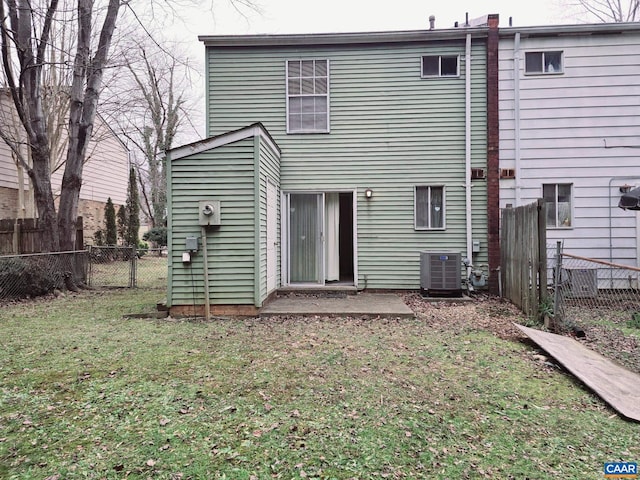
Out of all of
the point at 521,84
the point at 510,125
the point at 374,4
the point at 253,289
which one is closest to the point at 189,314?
the point at 253,289

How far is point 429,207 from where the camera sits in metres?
8.58

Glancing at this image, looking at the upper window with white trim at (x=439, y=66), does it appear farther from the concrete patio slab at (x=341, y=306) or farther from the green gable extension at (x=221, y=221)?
the concrete patio slab at (x=341, y=306)

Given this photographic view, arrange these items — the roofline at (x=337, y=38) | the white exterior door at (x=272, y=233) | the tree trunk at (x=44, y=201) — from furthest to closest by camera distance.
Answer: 1. the tree trunk at (x=44, y=201)
2. the roofline at (x=337, y=38)
3. the white exterior door at (x=272, y=233)

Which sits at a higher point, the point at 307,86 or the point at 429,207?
the point at 307,86

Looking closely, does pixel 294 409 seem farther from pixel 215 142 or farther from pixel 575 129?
Answer: pixel 575 129

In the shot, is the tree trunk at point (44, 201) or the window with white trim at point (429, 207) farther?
the tree trunk at point (44, 201)

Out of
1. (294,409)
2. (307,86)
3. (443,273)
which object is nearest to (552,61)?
(443,273)

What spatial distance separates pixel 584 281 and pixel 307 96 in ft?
23.8

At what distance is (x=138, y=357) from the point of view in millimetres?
4328

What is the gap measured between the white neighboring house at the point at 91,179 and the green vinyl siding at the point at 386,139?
9.72m

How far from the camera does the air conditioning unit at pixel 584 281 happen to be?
25.4 ft

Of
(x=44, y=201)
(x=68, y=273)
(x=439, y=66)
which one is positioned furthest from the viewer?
(x=44, y=201)

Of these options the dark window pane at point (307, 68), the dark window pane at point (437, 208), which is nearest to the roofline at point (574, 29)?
the dark window pane at point (437, 208)

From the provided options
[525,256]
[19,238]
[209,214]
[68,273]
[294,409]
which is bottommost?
[294,409]
